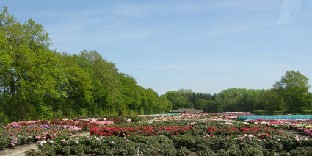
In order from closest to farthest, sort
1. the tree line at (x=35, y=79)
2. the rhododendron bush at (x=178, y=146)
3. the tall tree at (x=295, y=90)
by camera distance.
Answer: the rhododendron bush at (x=178, y=146)
the tree line at (x=35, y=79)
the tall tree at (x=295, y=90)

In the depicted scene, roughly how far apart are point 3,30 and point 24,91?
546cm

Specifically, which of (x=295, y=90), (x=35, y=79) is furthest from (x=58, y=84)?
(x=295, y=90)

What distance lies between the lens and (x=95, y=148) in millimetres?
13586

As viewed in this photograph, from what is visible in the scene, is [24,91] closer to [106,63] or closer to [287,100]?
[106,63]

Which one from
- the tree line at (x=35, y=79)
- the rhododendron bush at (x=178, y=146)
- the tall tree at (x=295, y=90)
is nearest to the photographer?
the rhododendron bush at (x=178, y=146)

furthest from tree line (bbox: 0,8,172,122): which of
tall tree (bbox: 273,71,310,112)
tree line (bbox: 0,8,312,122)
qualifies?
tall tree (bbox: 273,71,310,112)

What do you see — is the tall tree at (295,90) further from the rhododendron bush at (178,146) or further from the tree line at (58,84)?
the rhododendron bush at (178,146)

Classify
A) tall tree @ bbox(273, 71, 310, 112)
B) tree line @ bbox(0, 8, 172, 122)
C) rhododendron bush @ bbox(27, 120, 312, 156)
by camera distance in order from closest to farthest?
1. rhododendron bush @ bbox(27, 120, 312, 156)
2. tree line @ bbox(0, 8, 172, 122)
3. tall tree @ bbox(273, 71, 310, 112)

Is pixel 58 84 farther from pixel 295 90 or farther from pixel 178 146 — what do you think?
pixel 295 90

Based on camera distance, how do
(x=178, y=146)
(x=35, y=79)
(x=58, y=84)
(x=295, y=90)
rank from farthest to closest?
1. (x=295, y=90)
2. (x=58, y=84)
3. (x=35, y=79)
4. (x=178, y=146)

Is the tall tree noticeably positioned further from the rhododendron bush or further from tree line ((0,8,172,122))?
the rhododendron bush

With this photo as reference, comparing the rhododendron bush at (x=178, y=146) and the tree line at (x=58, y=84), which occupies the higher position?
the tree line at (x=58, y=84)

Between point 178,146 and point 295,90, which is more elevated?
point 295,90

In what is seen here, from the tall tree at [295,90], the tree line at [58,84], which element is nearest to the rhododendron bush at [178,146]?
the tree line at [58,84]
